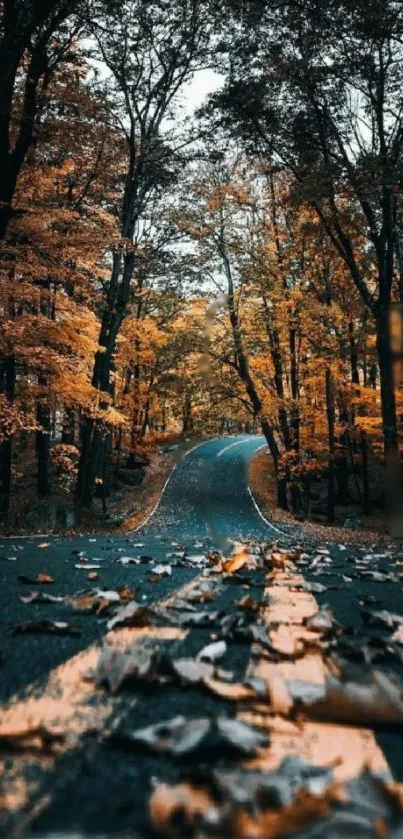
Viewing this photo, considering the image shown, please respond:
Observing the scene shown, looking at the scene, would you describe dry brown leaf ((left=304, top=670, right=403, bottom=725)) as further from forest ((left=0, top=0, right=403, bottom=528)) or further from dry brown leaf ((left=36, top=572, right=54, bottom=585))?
forest ((left=0, top=0, right=403, bottom=528))


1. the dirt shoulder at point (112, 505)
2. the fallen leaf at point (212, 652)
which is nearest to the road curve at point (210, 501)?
the dirt shoulder at point (112, 505)

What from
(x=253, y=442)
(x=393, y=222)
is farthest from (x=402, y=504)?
(x=253, y=442)

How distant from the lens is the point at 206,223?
74.2 feet

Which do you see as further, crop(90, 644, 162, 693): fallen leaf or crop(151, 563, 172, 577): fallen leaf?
crop(151, 563, 172, 577): fallen leaf

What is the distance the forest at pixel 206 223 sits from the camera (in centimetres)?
1109

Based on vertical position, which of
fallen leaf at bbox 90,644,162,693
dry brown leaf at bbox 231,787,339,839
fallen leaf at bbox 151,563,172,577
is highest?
dry brown leaf at bbox 231,787,339,839

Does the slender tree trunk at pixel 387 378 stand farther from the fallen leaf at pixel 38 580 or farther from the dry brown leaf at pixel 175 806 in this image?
the dry brown leaf at pixel 175 806

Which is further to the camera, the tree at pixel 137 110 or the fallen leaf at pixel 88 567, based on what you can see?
the tree at pixel 137 110

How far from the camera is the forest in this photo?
1109 cm

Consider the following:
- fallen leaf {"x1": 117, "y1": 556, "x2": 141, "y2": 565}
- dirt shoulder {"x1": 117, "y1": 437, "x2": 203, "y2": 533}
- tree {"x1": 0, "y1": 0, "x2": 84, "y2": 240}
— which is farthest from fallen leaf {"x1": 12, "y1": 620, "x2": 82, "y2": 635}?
dirt shoulder {"x1": 117, "y1": 437, "x2": 203, "y2": 533}

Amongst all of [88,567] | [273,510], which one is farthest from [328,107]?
[273,510]

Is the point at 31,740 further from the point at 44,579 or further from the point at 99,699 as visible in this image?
the point at 44,579

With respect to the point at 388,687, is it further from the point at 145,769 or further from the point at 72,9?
the point at 72,9

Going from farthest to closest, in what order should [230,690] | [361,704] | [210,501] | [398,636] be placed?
[210,501] → [398,636] → [230,690] → [361,704]
